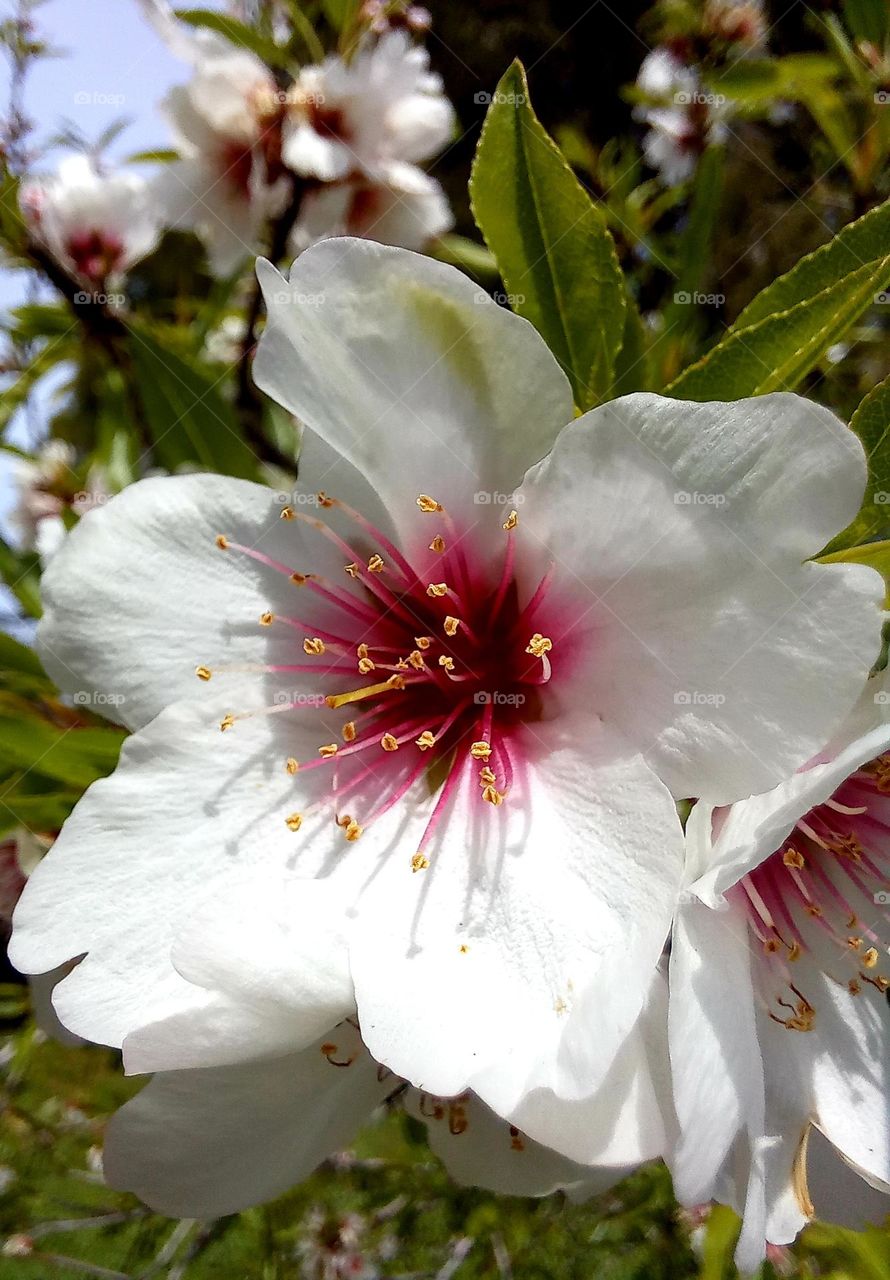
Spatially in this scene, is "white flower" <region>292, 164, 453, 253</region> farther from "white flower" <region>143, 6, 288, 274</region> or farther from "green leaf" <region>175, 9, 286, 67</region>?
"green leaf" <region>175, 9, 286, 67</region>

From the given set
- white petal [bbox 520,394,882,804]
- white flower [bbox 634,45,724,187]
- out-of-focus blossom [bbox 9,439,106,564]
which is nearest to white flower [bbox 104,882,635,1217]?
white petal [bbox 520,394,882,804]

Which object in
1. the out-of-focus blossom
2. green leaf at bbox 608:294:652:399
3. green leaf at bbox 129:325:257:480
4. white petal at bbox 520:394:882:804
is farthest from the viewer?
the out-of-focus blossom

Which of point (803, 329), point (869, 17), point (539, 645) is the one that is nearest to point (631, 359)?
point (803, 329)

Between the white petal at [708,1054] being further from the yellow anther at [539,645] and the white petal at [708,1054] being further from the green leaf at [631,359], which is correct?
the green leaf at [631,359]

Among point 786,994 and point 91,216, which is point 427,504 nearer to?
point 786,994

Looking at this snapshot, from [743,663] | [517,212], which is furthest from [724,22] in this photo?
[743,663]

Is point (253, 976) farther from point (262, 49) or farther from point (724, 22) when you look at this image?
point (724, 22)
